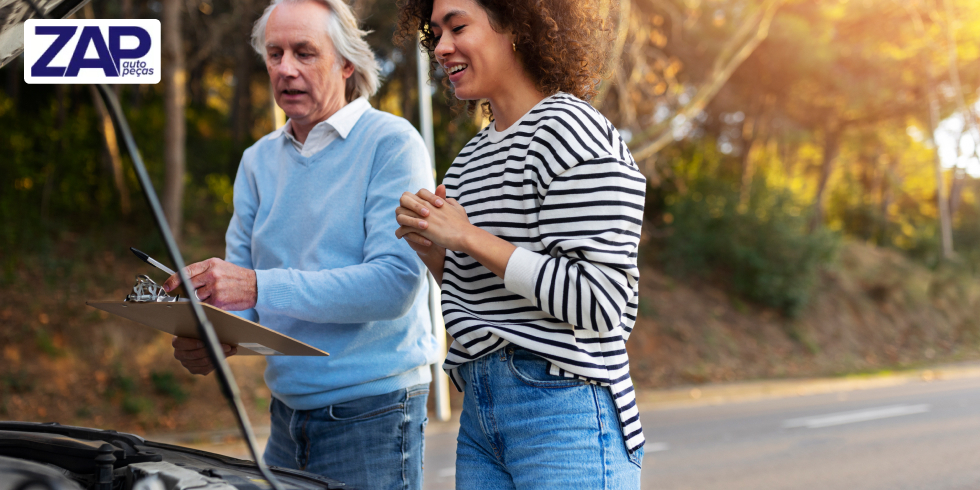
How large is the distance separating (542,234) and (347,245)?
0.68 m

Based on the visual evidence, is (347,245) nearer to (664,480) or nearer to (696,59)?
(664,480)

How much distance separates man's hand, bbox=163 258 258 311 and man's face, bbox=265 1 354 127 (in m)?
0.55

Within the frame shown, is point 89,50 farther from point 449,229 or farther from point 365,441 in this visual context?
point 365,441

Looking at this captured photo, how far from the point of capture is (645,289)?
16078 mm

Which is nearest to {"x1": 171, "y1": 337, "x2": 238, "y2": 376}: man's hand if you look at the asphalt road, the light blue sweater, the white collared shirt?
the light blue sweater

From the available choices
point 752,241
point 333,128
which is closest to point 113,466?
point 333,128

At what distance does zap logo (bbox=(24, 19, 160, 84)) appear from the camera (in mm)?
1123

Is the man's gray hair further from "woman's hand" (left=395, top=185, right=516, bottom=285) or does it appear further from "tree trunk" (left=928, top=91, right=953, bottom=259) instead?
"tree trunk" (left=928, top=91, right=953, bottom=259)

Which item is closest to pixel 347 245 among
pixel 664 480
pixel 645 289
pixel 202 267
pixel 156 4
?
pixel 202 267

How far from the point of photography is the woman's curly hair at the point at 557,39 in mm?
1526

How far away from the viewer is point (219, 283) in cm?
162

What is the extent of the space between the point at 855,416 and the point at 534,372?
10.2m

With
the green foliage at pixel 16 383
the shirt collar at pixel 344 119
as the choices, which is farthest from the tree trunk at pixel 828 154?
the shirt collar at pixel 344 119

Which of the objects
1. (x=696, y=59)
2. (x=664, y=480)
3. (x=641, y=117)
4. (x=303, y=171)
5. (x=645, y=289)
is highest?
(x=696, y=59)
